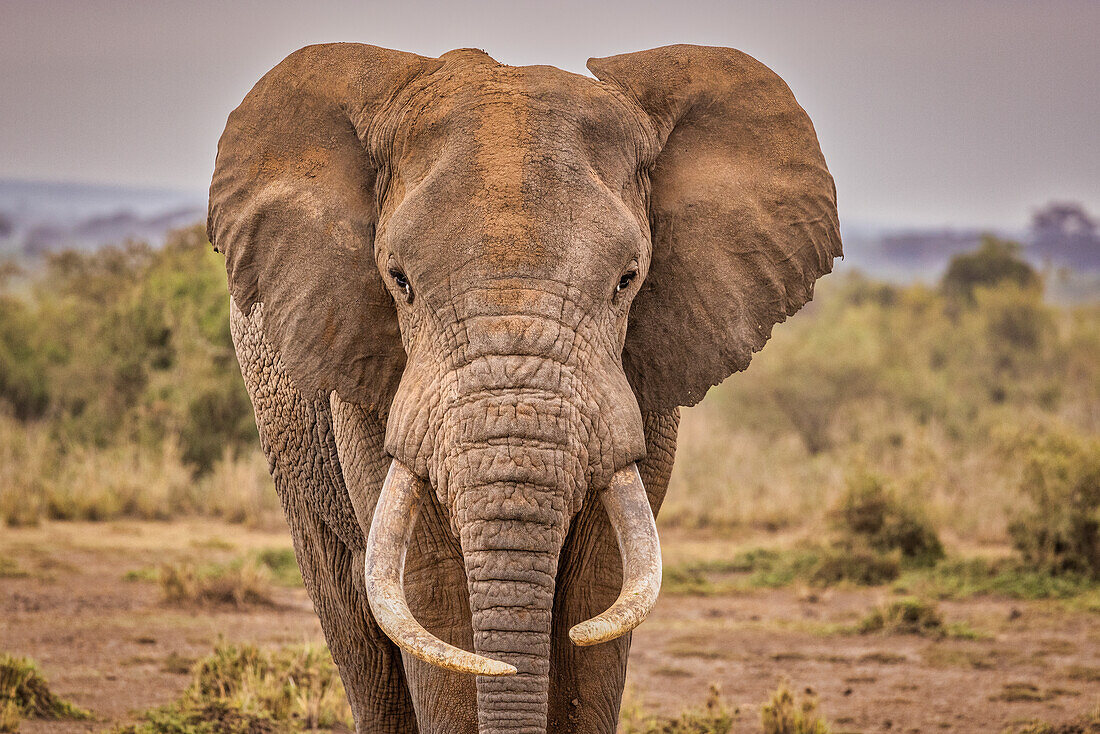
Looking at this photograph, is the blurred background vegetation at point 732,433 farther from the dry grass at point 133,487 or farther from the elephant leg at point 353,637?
the elephant leg at point 353,637

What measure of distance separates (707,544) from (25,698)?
7.34 meters

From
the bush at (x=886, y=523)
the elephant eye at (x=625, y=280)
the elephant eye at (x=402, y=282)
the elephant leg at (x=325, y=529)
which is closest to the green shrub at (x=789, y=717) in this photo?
the elephant leg at (x=325, y=529)

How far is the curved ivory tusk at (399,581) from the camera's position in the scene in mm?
3176

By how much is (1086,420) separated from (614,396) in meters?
15.8

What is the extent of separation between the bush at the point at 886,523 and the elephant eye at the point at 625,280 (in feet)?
26.3

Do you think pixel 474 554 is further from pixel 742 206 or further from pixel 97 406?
pixel 97 406

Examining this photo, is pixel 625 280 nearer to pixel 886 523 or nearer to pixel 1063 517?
pixel 1063 517

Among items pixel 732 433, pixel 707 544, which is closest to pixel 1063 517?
pixel 707 544

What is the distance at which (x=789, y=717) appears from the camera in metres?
6.66

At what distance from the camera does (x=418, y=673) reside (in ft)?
14.0

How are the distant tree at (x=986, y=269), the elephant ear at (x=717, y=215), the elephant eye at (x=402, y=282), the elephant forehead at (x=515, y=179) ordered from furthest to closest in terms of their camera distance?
the distant tree at (x=986, y=269)
the elephant ear at (x=717, y=215)
the elephant eye at (x=402, y=282)
the elephant forehead at (x=515, y=179)

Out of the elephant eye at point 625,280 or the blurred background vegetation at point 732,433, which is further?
the blurred background vegetation at point 732,433

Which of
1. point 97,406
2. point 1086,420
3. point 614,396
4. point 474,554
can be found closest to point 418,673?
point 474,554

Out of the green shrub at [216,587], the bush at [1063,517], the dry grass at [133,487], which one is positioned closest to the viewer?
the green shrub at [216,587]
